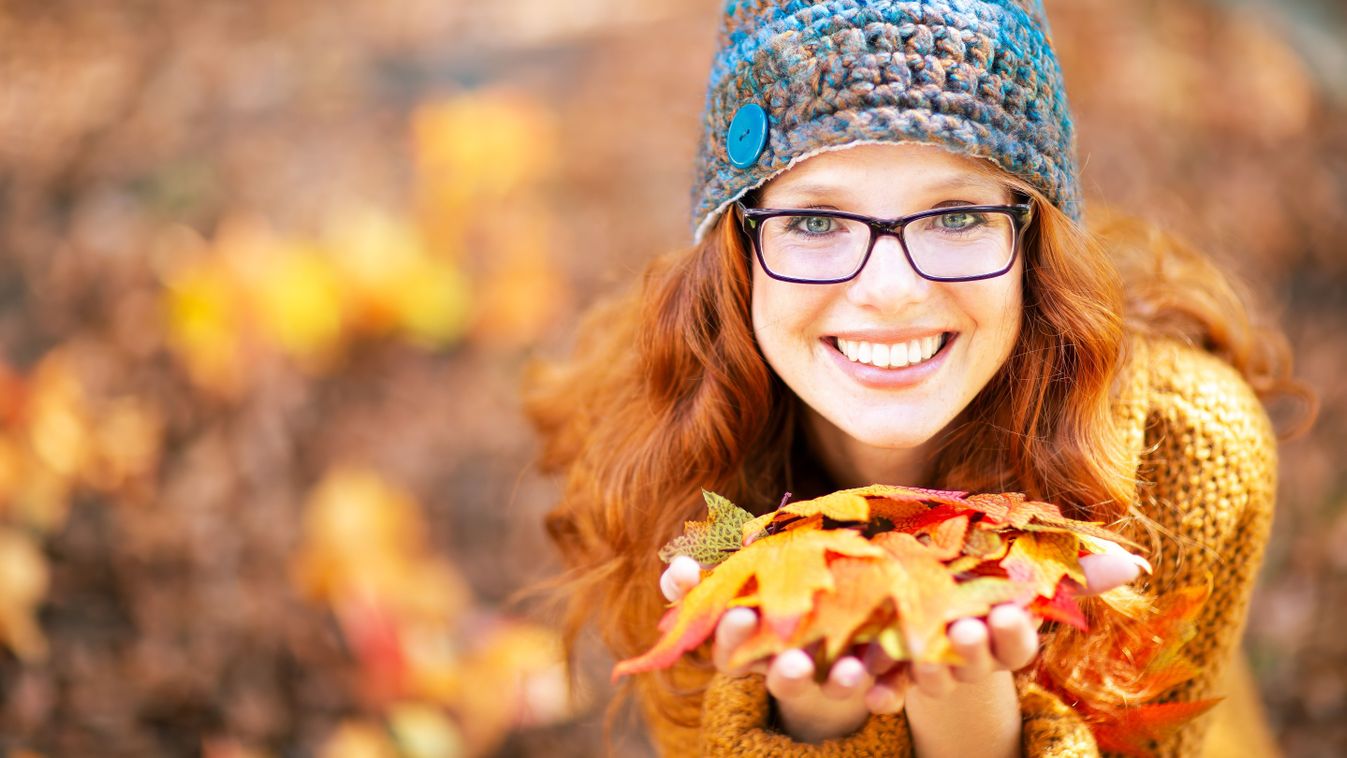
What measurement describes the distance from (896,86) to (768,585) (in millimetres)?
705

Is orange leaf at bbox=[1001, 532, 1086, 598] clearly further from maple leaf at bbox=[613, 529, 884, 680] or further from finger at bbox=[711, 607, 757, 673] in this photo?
finger at bbox=[711, 607, 757, 673]

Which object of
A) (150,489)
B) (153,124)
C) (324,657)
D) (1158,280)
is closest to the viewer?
(1158,280)

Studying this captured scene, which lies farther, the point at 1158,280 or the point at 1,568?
the point at 1,568

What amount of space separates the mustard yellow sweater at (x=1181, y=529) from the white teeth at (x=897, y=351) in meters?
0.41

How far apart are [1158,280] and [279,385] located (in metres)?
2.67

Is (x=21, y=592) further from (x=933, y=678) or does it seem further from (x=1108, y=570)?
(x=1108, y=570)

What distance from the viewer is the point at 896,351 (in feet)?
5.41

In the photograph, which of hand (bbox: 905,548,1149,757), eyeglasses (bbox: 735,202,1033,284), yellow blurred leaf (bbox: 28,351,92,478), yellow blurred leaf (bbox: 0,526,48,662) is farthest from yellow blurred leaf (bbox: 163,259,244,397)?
hand (bbox: 905,548,1149,757)

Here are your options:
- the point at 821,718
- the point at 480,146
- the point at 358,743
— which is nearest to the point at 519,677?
the point at 358,743

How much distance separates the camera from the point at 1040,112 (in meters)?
Answer: 1.65

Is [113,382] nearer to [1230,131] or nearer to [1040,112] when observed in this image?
[1040,112]

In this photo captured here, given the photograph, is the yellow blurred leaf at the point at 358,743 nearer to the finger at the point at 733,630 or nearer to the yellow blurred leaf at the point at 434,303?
the yellow blurred leaf at the point at 434,303

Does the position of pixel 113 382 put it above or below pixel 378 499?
above

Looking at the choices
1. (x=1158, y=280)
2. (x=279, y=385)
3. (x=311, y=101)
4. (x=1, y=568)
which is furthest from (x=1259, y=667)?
(x=311, y=101)
